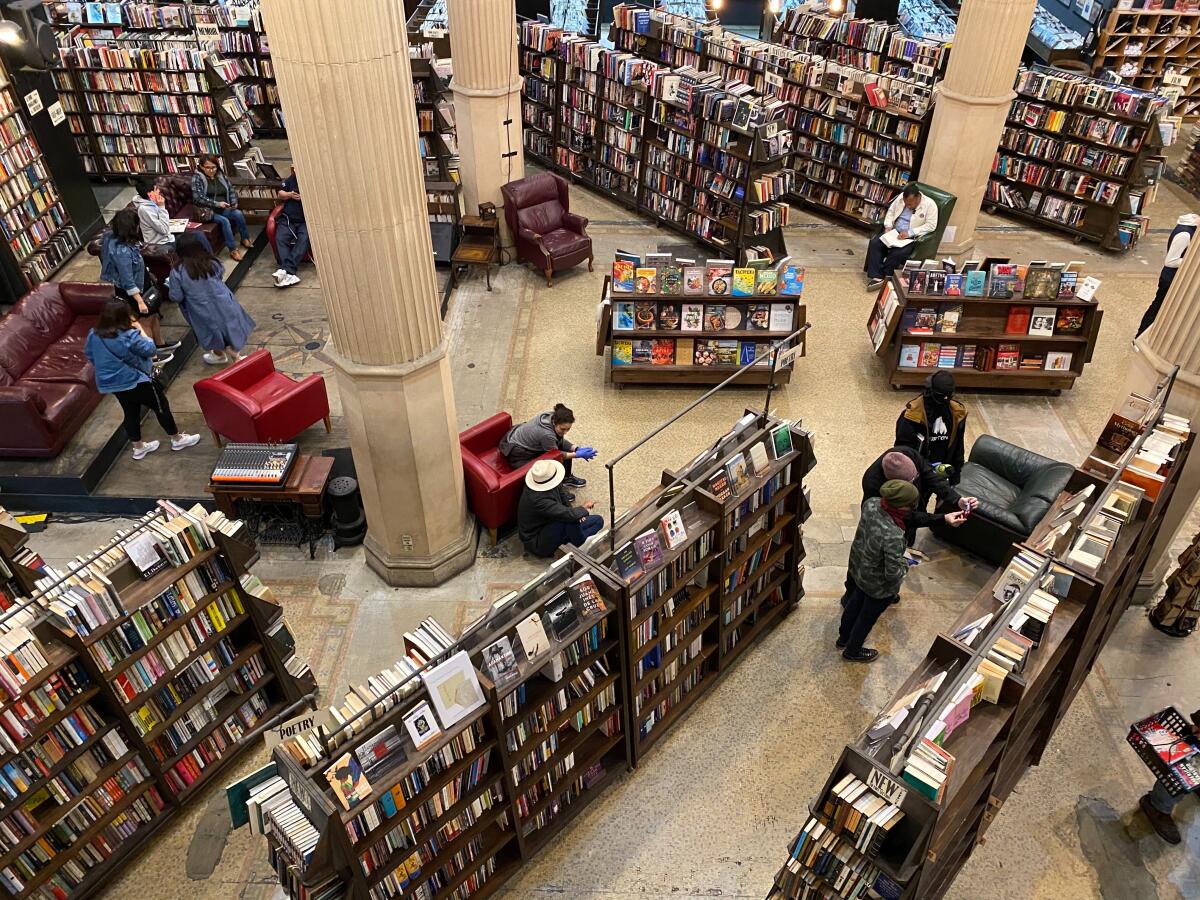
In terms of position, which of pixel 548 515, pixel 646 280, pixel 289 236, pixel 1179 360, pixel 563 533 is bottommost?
pixel 563 533

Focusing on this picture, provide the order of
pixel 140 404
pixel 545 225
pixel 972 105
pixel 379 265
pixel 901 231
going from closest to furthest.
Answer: pixel 379 265 < pixel 140 404 < pixel 972 105 < pixel 901 231 < pixel 545 225

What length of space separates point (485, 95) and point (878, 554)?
7593 mm

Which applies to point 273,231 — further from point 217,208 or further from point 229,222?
point 217,208

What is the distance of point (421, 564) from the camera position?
23.2ft

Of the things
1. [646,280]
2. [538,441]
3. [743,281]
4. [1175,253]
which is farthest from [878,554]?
[1175,253]

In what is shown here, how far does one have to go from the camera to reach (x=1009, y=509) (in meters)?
7.21

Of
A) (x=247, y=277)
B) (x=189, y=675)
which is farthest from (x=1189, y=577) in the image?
(x=247, y=277)

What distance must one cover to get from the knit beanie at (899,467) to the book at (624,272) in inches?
151

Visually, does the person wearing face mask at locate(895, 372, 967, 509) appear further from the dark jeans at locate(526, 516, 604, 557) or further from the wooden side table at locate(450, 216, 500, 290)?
the wooden side table at locate(450, 216, 500, 290)

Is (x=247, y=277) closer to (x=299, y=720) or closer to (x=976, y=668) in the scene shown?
(x=299, y=720)

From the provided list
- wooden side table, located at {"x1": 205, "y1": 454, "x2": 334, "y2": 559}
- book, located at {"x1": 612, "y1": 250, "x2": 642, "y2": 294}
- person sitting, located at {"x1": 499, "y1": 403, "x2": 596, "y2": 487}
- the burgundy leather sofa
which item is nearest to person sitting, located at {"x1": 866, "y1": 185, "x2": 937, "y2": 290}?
book, located at {"x1": 612, "y1": 250, "x2": 642, "y2": 294}

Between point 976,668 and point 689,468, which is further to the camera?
point 689,468

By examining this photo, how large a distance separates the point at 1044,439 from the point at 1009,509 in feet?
6.35

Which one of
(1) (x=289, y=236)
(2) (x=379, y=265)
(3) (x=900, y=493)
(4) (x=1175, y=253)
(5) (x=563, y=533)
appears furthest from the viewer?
(1) (x=289, y=236)
